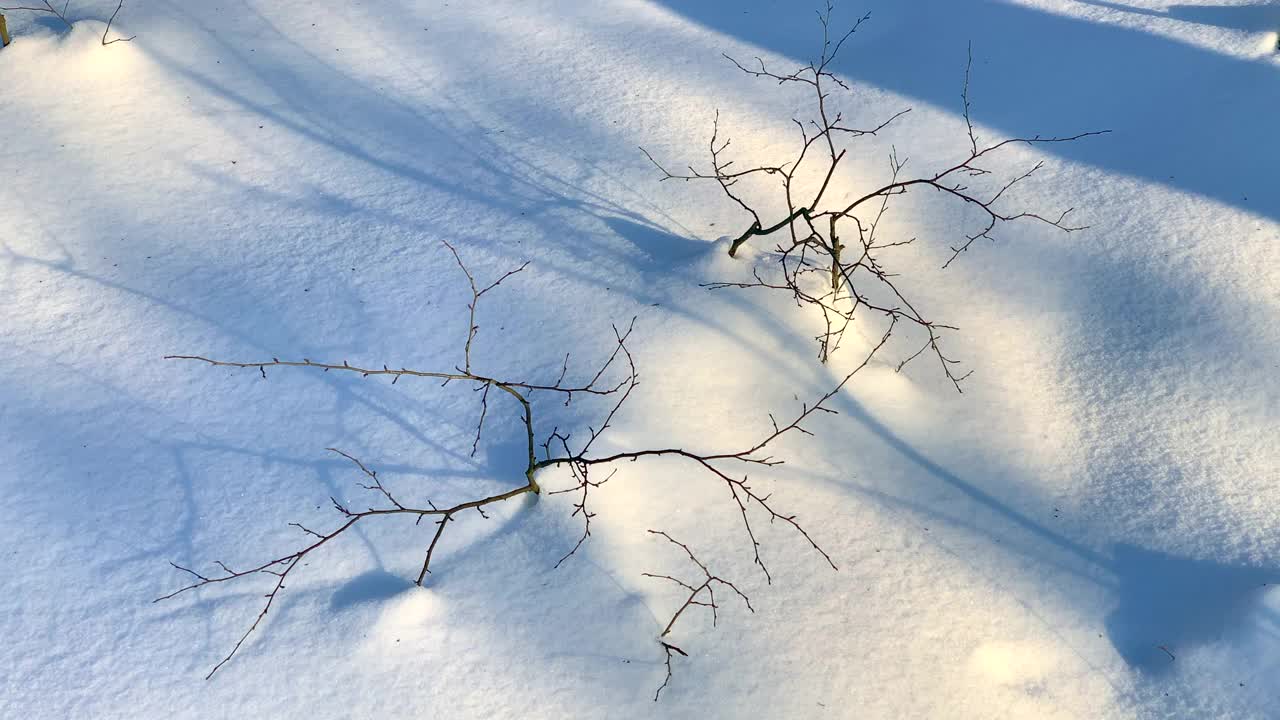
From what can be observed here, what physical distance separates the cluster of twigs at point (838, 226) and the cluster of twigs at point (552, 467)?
238 millimetres

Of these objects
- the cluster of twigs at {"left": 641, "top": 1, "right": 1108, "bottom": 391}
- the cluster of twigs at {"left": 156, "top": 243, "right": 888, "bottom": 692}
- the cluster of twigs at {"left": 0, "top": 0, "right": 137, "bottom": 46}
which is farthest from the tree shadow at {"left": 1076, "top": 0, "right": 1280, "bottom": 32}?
the cluster of twigs at {"left": 0, "top": 0, "right": 137, "bottom": 46}

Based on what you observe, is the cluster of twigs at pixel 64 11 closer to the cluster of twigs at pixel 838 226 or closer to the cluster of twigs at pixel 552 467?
the cluster of twigs at pixel 552 467

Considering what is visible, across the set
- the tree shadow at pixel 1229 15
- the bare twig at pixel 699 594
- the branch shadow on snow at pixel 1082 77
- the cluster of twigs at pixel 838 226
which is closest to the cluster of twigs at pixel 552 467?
the bare twig at pixel 699 594

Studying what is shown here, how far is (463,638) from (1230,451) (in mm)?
2401

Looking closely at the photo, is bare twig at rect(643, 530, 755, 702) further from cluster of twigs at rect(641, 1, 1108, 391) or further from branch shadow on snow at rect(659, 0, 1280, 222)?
branch shadow on snow at rect(659, 0, 1280, 222)

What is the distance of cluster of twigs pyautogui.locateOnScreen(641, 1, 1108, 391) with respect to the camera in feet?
10.2

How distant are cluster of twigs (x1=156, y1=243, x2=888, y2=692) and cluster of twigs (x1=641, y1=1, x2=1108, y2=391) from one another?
0.78 ft

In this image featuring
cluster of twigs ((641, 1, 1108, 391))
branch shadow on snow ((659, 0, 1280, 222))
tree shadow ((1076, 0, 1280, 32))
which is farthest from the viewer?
tree shadow ((1076, 0, 1280, 32))

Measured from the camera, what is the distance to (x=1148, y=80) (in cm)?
425

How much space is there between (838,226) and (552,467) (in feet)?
5.26

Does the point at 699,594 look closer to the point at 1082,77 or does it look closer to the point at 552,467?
the point at 552,467

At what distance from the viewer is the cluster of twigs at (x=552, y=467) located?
2.52 metres

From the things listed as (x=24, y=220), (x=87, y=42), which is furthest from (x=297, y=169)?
(x=87, y=42)

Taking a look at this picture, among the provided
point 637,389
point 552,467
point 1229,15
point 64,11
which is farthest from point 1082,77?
point 64,11
